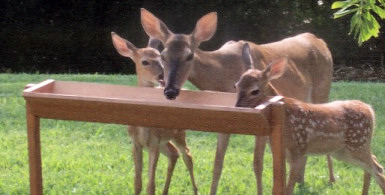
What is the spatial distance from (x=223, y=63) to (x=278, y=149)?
1.88 metres

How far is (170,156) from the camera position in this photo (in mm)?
5852

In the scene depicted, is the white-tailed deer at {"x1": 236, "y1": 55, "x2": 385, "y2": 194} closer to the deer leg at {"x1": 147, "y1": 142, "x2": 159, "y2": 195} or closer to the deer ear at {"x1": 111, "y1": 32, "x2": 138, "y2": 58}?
the deer leg at {"x1": 147, "y1": 142, "x2": 159, "y2": 195}

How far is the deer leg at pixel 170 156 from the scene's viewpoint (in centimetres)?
579

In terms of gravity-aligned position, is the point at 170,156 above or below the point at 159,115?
below

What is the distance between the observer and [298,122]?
16.6ft

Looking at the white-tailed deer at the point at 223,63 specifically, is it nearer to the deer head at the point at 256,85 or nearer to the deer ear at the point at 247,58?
the deer ear at the point at 247,58

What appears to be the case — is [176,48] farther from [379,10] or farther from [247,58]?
[379,10]

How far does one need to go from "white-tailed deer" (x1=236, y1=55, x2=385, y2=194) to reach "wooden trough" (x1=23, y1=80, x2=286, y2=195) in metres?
0.40

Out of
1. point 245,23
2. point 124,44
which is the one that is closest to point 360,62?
point 245,23

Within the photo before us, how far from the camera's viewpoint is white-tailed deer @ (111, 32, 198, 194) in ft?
17.3

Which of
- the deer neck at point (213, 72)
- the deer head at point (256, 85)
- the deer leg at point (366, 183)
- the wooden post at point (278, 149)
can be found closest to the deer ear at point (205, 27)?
the deer neck at point (213, 72)

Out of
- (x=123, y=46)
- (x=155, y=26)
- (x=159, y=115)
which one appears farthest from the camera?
(x=123, y=46)

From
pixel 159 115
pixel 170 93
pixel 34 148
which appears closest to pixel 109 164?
pixel 170 93

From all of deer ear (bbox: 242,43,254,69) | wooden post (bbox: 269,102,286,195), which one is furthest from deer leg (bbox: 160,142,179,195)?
wooden post (bbox: 269,102,286,195)
